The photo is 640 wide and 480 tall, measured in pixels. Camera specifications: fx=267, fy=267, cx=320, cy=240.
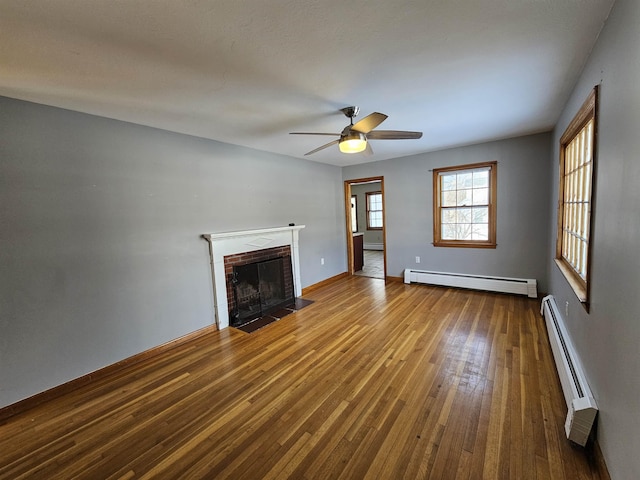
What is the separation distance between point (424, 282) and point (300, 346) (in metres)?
2.98

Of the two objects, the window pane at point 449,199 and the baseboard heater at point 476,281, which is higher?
the window pane at point 449,199

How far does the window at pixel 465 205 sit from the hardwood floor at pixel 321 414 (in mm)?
1760

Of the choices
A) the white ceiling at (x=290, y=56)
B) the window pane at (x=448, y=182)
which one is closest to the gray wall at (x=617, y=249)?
the white ceiling at (x=290, y=56)

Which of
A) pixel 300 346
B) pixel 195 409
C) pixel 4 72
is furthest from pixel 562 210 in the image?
pixel 4 72

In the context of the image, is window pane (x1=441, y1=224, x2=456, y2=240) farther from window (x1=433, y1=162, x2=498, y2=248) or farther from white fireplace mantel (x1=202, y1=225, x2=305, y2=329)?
white fireplace mantel (x1=202, y1=225, x2=305, y2=329)

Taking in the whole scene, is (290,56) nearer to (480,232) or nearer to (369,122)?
(369,122)

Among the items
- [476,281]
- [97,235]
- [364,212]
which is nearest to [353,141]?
[97,235]

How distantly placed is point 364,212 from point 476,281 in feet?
17.8

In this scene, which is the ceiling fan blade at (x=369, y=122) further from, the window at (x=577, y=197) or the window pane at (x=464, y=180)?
the window pane at (x=464, y=180)

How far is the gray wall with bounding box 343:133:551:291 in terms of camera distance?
3863 mm

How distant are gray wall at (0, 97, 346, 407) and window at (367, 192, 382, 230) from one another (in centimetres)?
614

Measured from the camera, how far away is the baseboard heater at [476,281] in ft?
13.0

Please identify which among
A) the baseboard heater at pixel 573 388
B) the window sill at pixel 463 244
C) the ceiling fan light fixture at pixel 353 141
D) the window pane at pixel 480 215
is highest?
the ceiling fan light fixture at pixel 353 141

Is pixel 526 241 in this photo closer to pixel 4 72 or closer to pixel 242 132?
pixel 242 132
